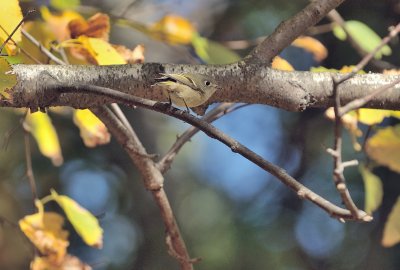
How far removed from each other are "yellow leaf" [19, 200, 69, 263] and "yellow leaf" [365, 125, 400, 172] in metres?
0.38

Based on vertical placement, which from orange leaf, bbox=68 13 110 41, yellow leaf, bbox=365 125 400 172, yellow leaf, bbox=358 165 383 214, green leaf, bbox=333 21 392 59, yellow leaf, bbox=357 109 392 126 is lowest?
yellow leaf, bbox=358 165 383 214

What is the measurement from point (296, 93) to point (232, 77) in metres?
0.06

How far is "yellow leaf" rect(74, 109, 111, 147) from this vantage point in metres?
0.81

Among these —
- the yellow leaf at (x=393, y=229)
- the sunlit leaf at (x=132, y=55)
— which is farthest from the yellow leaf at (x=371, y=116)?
the sunlit leaf at (x=132, y=55)

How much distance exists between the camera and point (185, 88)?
0.50 metres

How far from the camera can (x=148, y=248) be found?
1.65 meters

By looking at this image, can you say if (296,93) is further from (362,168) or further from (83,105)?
(362,168)

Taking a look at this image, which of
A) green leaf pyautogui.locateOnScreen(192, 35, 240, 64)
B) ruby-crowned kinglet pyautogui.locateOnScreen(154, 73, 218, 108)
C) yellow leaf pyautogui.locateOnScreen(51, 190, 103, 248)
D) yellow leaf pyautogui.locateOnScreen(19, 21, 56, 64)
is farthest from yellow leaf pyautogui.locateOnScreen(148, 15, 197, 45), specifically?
ruby-crowned kinglet pyautogui.locateOnScreen(154, 73, 218, 108)

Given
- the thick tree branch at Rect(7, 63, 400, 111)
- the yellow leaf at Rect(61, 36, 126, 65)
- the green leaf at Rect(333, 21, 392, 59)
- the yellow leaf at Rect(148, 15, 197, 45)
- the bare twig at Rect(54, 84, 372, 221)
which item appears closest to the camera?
the bare twig at Rect(54, 84, 372, 221)

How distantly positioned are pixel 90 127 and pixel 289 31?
31 centimetres

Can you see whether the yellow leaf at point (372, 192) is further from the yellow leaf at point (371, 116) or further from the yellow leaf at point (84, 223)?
the yellow leaf at point (84, 223)

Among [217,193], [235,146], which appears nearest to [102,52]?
[235,146]

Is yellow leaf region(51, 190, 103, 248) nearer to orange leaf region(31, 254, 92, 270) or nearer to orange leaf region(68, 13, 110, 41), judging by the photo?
orange leaf region(31, 254, 92, 270)

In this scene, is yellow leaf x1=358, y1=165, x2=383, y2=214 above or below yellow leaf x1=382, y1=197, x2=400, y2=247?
above
